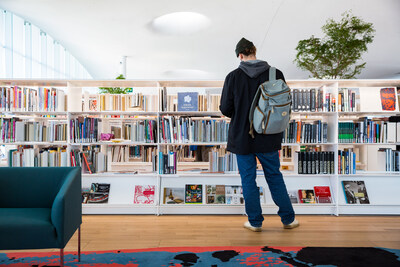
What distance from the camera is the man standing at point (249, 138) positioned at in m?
2.79

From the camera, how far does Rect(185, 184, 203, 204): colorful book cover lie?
3.65 metres

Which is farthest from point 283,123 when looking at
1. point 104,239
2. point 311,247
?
point 104,239

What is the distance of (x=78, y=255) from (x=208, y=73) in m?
12.2

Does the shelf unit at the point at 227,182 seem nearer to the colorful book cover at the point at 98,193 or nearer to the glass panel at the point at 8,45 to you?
the colorful book cover at the point at 98,193

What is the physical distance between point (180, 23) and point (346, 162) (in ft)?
19.4

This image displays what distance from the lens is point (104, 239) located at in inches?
107

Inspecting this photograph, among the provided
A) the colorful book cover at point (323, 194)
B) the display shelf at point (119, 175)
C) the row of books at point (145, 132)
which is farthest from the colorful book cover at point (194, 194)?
the colorful book cover at point (323, 194)

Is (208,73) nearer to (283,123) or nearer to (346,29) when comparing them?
(346,29)

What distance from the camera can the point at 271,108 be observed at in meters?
2.65

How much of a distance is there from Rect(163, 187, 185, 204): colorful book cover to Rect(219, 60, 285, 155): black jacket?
1.11 m

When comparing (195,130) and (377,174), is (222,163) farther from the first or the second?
(377,174)

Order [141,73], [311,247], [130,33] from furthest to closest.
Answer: [141,73] → [130,33] → [311,247]

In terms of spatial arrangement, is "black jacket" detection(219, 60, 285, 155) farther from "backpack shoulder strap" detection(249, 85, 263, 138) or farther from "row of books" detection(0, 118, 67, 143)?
"row of books" detection(0, 118, 67, 143)

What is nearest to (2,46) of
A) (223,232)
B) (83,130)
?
(83,130)
